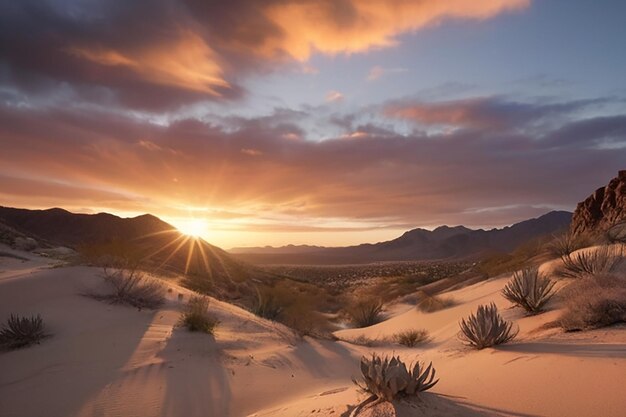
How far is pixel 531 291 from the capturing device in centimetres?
930

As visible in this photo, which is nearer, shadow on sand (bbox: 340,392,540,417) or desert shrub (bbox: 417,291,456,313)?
shadow on sand (bbox: 340,392,540,417)

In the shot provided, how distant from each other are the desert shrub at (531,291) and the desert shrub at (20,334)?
33.5ft

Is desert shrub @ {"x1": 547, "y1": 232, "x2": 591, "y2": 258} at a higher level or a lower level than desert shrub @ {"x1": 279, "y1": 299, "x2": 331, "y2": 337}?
higher

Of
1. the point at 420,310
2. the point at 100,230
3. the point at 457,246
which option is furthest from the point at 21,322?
the point at 457,246

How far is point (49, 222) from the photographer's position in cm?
5416

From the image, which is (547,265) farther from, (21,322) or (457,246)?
(457,246)

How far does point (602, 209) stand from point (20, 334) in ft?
67.5

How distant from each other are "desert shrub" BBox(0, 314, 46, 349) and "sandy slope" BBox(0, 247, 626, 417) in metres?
0.30

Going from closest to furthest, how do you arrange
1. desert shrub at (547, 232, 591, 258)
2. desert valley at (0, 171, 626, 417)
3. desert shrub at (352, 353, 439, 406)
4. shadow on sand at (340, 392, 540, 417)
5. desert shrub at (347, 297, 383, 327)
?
shadow on sand at (340, 392, 540, 417), desert shrub at (352, 353, 439, 406), desert valley at (0, 171, 626, 417), desert shrub at (547, 232, 591, 258), desert shrub at (347, 297, 383, 327)

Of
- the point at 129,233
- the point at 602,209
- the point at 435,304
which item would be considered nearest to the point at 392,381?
the point at 435,304

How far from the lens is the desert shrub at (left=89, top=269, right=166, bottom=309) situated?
1130 centimetres

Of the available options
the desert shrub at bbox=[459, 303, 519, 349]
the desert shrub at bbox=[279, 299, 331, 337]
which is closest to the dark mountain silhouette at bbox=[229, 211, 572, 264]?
the desert shrub at bbox=[279, 299, 331, 337]

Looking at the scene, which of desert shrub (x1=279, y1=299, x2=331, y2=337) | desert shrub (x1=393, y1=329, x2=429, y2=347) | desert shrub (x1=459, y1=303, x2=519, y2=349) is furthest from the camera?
desert shrub (x1=279, y1=299, x2=331, y2=337)

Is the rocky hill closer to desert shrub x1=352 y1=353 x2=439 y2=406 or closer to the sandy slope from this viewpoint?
the sandy slope
